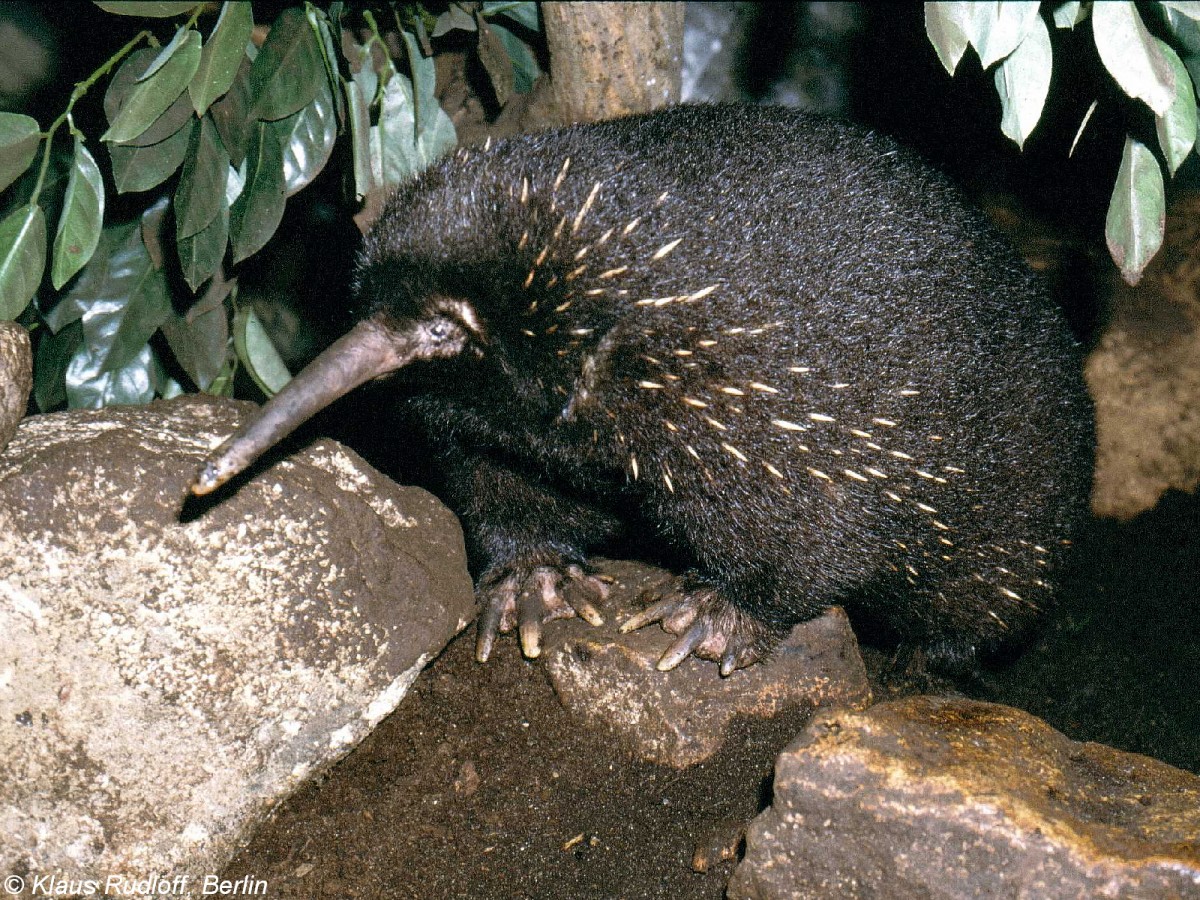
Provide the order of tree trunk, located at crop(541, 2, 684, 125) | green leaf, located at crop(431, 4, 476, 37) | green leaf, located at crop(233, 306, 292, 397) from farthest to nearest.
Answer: tree trunk, located at crop(541, 2, 684, 125)
green leaf, located at crop(233, 306, 292, 397)
green leaf, located at crop(431, 4, 476, 37)

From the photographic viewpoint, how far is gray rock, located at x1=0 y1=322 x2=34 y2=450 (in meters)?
3.00

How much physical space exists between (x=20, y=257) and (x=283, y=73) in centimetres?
93

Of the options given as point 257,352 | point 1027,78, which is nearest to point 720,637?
point 1027,78

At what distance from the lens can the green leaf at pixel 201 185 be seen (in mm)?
3195

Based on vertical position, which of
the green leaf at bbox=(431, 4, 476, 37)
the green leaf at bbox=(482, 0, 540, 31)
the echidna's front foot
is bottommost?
the echidna's front foot

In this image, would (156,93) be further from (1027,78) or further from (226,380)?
(1027,78)

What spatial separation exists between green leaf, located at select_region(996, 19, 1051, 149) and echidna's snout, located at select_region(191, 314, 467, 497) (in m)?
1.51

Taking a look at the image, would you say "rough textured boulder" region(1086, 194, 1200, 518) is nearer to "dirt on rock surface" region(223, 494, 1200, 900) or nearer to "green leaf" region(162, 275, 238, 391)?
"dirt on rock surface" region(223, 494, 1200, 900)

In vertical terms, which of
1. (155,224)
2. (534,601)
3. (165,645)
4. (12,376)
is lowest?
(534,601)

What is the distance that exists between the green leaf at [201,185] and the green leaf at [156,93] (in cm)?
26

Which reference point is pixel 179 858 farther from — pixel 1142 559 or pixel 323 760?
pixel 1142 559

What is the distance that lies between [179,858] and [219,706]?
41 cm

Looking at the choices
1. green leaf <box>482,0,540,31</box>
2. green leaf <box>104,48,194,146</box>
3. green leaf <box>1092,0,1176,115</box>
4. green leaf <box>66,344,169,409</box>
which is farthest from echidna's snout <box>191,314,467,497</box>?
green leaf <box>482,0,540,31</box>

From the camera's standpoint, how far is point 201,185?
3.21m
